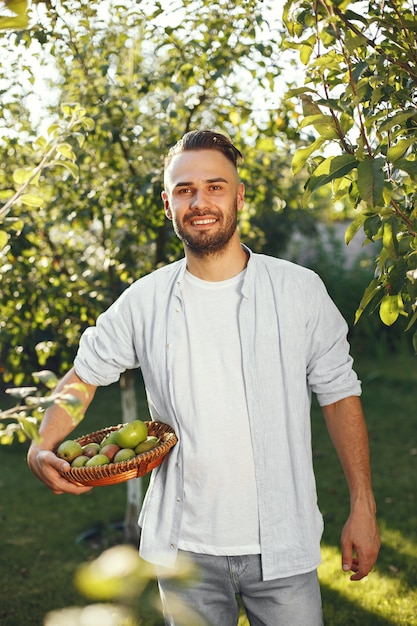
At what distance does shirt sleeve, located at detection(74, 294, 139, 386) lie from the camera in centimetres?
239

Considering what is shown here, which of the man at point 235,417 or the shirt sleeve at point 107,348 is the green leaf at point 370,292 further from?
the shirt sleeve at point 107,348

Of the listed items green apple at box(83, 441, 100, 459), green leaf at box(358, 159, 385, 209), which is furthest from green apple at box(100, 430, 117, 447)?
green leaf at box(358, 159, 385, 209)

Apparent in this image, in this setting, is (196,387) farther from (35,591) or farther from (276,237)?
(276,237)

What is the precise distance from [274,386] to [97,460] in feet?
1.87

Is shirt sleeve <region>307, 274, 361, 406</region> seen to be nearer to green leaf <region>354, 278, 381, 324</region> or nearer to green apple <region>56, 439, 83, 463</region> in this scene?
green leaf <region>354, 278, 381, 324</region>

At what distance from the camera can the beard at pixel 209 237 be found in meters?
2.28

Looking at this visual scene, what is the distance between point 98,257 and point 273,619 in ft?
10.1

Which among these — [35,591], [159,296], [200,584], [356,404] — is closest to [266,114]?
[159,296]

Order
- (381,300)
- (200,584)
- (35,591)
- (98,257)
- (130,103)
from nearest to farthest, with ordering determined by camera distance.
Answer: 1. (381,300)
2. (200,584)
3. (130,103)
4. (35,591)
5. (98,257)

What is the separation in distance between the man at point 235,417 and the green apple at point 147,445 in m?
0.06

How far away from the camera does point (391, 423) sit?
7590 mm

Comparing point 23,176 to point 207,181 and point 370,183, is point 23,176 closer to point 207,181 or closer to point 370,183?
point 370,183

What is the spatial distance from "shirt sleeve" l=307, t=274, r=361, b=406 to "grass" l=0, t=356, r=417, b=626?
3.80 feet

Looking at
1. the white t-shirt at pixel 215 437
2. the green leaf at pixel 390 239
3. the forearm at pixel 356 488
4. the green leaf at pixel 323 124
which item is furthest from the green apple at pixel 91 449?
the green leaf at pixel 323 124
